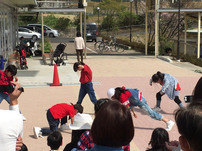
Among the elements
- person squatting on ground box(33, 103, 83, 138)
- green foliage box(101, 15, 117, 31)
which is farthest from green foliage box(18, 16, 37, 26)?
person squatting on ground box(33, 103, 83, 138)

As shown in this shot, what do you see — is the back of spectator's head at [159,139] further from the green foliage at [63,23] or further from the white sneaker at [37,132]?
the green foliage at [63,23]

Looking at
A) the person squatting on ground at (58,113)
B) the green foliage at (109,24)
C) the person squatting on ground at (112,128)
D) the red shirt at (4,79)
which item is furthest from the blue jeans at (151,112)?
the green foliage at (109,24)

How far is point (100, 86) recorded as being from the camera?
12.1 m

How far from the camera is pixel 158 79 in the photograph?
763cm

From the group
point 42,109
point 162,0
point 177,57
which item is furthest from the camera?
point 162,0

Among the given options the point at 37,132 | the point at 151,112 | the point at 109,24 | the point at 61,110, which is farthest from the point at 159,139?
the point at 109,24

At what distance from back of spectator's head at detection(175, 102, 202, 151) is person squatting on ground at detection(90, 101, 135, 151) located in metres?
0.49

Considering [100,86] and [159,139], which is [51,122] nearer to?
[159,139]

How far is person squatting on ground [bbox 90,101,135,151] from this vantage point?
2428mm

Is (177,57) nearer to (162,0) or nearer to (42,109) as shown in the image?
(162,0)

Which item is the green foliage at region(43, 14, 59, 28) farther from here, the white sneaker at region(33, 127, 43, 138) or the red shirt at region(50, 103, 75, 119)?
the red shirt at region(50, 103, 75, 119)

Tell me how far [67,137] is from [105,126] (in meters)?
4.36

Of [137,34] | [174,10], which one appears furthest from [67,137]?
[137,34]

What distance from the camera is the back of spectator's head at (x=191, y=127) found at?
6.40ft
